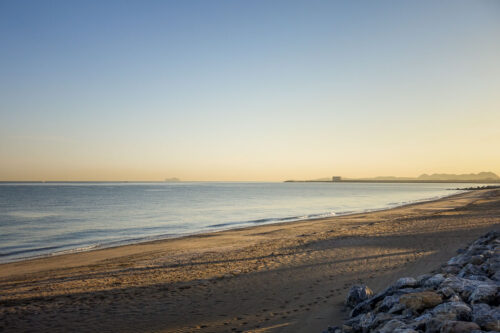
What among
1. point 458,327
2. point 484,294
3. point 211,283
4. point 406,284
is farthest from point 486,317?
point 211,283

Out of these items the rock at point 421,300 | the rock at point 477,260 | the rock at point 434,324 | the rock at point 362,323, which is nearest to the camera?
the rock at point 434,324

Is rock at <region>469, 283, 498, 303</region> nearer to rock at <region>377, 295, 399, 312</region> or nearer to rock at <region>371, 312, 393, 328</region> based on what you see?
rock at <region>377, 295, 399, 312</region>

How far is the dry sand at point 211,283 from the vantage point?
7055 millimetres

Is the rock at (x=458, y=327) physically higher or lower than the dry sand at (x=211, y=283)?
higher

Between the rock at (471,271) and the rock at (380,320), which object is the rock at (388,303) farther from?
the rock at (471,271)

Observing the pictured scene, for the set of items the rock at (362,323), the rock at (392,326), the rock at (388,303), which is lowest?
the rock at (362,323)

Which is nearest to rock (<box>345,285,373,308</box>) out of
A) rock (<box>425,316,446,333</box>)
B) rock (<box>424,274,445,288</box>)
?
rock (<box>424,274,445,288</box>)

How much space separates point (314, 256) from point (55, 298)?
895cm

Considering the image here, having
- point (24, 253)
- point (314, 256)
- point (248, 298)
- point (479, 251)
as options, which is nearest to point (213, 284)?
point (248, 298)

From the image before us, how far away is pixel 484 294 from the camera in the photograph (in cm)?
462

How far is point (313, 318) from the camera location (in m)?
6.84

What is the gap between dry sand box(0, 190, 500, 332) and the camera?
7055 mm

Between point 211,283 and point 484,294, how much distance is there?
707 cm

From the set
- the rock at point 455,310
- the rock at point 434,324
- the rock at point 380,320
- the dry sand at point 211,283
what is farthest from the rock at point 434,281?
the dry sand at point 211,283
